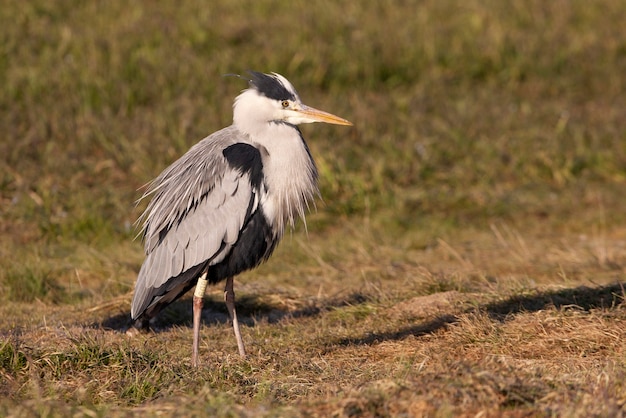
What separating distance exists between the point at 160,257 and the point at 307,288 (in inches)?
79.9

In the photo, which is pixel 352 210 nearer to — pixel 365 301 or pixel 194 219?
pixel 365 301

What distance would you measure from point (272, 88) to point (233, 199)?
2.47ft

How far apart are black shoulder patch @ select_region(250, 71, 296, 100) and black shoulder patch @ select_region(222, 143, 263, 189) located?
39cm

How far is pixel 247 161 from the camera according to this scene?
5.87 meters

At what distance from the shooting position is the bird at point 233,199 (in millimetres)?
5875

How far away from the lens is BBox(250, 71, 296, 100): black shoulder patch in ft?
20.0

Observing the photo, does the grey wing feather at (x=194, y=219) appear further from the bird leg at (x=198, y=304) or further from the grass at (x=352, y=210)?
the grass at (x=352, y=210)

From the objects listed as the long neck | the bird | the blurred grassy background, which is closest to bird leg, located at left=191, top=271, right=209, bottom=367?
the bird

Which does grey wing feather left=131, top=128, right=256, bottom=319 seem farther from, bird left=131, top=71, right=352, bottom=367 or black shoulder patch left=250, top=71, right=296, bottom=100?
black shoulder patch left=250, top=71, right=296, bottom=100

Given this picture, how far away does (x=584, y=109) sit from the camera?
1207 centimetres

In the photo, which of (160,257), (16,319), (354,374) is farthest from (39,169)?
(354,374)

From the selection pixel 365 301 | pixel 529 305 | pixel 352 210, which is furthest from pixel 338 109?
pixel 529 305

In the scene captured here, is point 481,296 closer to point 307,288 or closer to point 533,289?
point 533,289

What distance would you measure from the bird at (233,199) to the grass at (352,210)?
46 cm
